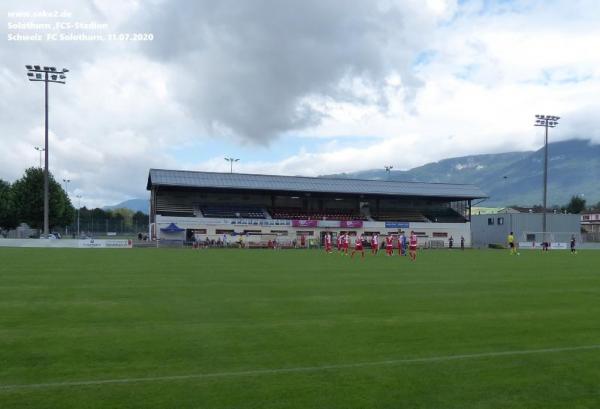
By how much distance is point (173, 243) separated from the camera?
57.1 m

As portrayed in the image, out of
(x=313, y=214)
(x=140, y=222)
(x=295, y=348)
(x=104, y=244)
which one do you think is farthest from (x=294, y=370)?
(x=140, y=222)

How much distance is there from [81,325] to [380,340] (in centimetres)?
530

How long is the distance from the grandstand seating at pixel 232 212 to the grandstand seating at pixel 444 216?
78.3 feet

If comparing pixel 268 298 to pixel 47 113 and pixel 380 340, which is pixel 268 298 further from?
pixel 47 113

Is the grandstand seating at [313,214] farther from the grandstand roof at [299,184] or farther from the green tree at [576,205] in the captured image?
the green tree at [576,205]

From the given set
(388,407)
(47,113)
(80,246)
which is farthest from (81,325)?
(47,113)

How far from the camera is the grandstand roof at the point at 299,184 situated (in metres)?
64.9

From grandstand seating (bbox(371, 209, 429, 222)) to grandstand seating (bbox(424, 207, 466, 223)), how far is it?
1.34 metres

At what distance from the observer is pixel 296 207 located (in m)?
71.9

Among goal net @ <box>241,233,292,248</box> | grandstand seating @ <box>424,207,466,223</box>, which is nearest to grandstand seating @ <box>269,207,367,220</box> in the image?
goal net @ <box>241,233,292,248</box>

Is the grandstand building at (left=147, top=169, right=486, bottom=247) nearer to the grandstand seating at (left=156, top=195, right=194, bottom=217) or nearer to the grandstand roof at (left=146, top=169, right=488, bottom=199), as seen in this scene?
the grandstand roof at (left=146, top=169, right=488, bottom=199)

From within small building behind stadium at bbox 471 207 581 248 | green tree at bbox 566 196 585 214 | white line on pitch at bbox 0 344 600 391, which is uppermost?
green tree at bbox 566 196 585 214

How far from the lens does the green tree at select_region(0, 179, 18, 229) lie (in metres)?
75.1

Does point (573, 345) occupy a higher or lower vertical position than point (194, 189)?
lower
